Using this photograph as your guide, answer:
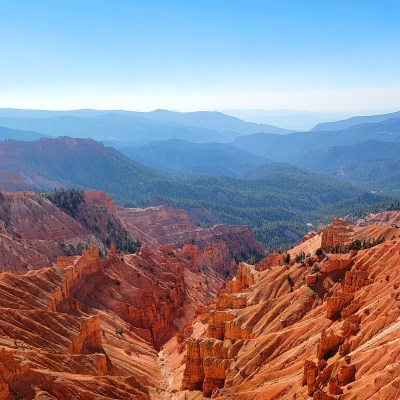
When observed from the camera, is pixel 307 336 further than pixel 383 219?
No

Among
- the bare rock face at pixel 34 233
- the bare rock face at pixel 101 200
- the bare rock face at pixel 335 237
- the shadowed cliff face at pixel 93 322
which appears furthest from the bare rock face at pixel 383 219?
the bare rock face at pixel 34 233

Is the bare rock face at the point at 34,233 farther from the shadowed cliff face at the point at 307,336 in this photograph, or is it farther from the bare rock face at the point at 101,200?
the shadowed cliff face at the point at 307,336

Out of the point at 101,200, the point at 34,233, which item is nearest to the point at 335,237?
the point at 34,233

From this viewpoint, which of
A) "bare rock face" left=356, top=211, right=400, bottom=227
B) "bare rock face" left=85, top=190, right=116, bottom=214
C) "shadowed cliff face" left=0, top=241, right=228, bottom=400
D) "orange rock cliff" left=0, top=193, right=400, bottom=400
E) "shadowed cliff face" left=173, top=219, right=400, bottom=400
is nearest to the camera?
"shadowed cliff face" left=173, top=219, right=400, bottom=400

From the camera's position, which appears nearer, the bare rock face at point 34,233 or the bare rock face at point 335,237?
the bare rock face at point 335,237

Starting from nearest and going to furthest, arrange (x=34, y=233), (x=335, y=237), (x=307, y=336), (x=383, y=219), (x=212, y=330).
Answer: (x=307, y=336) → (x=212, y=330) → (x=335, y=237) → (x=34, y=233) → (x=383, y=219)

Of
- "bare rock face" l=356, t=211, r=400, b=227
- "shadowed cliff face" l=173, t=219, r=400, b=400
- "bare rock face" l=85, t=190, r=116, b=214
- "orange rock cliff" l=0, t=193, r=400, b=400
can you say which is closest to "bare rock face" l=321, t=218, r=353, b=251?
"orange rock cliff" l=0, t=193, r=400, b=400

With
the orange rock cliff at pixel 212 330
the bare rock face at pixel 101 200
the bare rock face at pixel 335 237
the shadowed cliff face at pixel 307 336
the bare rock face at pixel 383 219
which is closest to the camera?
the shadowed cliff face at pixel 307 336

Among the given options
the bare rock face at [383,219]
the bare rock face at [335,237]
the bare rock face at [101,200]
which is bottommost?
the bare rock face at [383,219]

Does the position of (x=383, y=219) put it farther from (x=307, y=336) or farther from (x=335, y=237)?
(x=307, y=336)

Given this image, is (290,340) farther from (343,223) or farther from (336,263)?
(343,223)

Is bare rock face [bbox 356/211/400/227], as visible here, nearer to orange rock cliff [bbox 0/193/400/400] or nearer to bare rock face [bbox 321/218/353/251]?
orange rock cliff [bbox 0/193/400/400]
